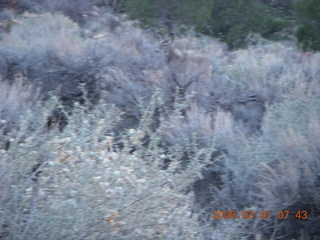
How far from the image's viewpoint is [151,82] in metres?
7.41

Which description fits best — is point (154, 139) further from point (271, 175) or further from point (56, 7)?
point (56, 7)

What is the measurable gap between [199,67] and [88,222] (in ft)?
19.2

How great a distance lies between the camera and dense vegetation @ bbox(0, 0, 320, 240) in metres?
3.12

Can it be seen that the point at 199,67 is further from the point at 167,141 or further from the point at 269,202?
the point at 269,202

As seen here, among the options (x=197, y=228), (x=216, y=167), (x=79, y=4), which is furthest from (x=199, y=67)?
(x=79, y=4)

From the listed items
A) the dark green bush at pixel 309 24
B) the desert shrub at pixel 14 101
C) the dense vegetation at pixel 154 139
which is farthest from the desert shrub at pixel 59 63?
the dark green bush at pixel 309 24

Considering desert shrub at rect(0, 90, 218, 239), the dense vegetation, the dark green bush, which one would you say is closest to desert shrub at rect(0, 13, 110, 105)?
the dense vegetation

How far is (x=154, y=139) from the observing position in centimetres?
417

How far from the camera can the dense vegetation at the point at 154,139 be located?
3.12 m

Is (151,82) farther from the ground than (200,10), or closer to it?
closer to it

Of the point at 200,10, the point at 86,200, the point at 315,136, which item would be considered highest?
the point at 200,10
